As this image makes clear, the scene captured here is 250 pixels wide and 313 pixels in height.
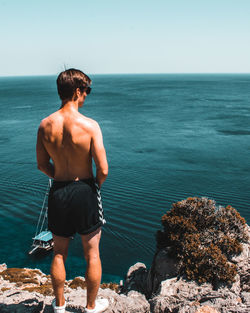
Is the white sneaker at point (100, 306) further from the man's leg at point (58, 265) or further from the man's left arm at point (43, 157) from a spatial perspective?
the man's left arm at point (43, 157)

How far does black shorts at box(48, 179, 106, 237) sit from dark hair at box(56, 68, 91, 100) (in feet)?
3.52

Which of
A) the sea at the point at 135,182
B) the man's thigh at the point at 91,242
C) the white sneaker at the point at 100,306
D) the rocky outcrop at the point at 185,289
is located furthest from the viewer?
the sea at the point at 135,182

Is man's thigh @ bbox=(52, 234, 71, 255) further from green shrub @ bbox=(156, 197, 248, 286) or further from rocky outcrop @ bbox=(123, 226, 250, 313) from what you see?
green shrub @ bbox=(156, 197, 248, 286)

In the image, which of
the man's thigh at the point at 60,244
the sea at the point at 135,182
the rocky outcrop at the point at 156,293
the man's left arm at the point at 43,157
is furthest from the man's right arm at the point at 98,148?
the sea at the point at 135,182

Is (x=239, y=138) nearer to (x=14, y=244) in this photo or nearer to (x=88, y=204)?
(x=14, y=244)

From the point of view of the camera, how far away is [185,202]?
11133 mm

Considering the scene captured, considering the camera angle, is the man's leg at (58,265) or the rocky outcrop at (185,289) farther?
the rocky outcrop at (185,289)

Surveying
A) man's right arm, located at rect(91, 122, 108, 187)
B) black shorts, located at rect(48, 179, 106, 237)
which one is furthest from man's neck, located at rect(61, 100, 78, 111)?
black shorts, located at rect(48, 179, 106, 237)

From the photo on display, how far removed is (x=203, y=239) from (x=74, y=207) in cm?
759

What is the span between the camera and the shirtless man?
3.44 meters

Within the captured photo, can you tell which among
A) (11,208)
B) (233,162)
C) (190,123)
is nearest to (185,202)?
(11,208)

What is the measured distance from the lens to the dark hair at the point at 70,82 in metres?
3.44

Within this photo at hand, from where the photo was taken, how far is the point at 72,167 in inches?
140

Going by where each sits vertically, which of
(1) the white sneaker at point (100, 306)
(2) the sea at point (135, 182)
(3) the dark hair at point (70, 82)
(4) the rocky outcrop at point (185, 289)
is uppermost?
(3) the dark hair at point (70, 82)
